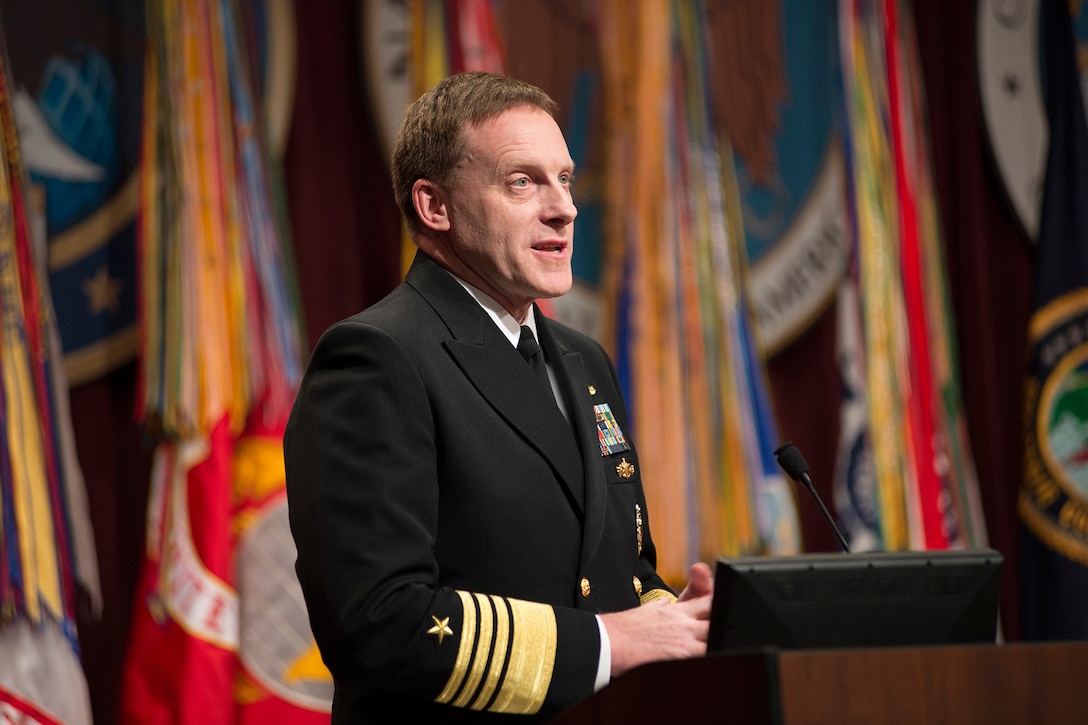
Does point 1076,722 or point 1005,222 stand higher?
point 1005,222

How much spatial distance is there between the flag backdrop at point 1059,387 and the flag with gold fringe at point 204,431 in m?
2.20

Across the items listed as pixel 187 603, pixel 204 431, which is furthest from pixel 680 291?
pixel 187 603

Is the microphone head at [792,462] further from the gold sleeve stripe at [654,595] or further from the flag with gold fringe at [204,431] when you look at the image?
the flag with gold fringe at [204,431]

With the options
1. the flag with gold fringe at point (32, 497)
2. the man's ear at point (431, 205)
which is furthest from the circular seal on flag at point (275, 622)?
the man's ear at point (431, 205)

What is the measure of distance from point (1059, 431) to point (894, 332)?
612mm

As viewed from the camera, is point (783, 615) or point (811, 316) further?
point (811, 316)

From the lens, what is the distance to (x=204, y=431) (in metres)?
2.92

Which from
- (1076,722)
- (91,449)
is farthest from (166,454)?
(1076,722)

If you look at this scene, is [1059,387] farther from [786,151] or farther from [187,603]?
[187,603]

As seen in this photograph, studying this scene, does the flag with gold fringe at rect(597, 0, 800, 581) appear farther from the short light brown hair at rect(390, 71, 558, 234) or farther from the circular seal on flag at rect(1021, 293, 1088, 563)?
the short light brown hair at rect(390, 71, 558, 234)

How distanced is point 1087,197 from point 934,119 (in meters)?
0.53

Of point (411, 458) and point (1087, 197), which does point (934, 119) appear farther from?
point (411, 458)

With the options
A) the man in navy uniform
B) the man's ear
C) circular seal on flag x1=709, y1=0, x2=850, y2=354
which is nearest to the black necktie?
the man in navy uniform

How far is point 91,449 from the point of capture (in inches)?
122
